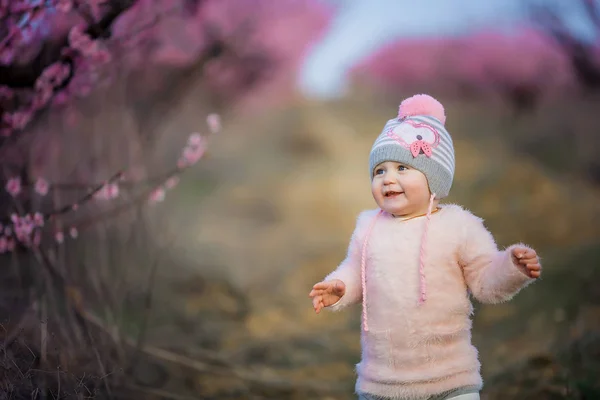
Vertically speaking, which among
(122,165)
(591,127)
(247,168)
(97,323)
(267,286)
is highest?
(591,127)

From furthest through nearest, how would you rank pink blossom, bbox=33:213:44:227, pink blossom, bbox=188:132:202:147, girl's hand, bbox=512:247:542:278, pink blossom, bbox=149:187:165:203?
pink blossom, bbox=188:132:202:147, pink blossom, bbox=149:187:165:203, pink blossom, bbox=33:213:44:227, girl's hand, bbox=512:247:542:278

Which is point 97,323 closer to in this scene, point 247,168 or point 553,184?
point 247,168

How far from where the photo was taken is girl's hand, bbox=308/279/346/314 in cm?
173

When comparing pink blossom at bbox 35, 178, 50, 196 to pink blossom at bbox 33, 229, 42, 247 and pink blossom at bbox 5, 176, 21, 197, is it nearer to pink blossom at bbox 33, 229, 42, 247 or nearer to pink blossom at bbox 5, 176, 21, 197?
pink blossom at bbox 5, 176, 21, 197

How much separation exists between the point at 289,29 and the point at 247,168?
0.77m

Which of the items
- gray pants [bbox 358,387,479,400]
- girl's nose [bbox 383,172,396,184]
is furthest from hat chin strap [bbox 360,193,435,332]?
gray pants [bbox 358,387,479,400]

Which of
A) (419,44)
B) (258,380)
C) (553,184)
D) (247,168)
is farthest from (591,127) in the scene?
(258,380)

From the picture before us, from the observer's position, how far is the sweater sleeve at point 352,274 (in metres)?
1.81

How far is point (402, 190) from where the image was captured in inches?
68.8

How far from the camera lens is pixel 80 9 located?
124 inches

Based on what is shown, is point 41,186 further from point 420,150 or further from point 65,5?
point 420,150

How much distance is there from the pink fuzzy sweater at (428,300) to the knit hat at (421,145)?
10cm

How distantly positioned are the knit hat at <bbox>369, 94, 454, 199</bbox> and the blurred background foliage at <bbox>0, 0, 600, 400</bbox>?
1.63 metres

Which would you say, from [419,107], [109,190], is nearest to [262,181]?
[109,190]
